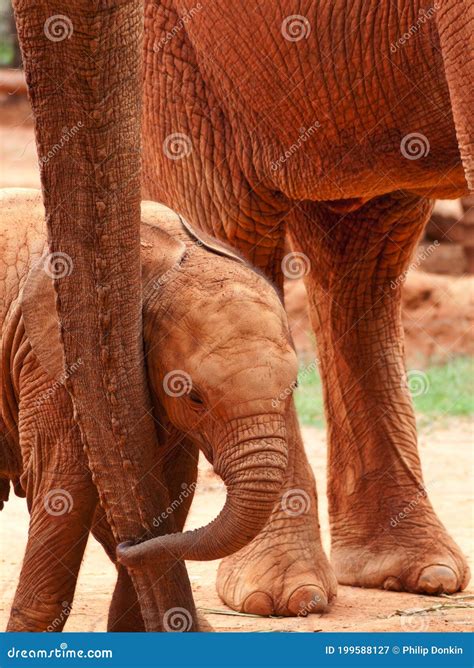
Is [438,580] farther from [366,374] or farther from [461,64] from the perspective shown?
[461,64]

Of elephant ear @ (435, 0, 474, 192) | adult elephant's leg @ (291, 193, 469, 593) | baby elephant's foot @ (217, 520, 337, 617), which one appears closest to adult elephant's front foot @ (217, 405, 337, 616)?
baby elephant's foot @ (217, 520, 337, 617)

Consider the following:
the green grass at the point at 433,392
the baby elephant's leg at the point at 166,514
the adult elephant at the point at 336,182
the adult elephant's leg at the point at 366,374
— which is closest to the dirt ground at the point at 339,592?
the adult elephant at the point at 336,182

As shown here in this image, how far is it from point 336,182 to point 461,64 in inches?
34.2

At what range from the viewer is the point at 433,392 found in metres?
9.10

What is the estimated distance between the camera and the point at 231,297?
123 inches

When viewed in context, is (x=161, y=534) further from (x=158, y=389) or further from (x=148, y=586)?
(x=158, y=389)

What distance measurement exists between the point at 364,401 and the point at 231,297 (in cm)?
208

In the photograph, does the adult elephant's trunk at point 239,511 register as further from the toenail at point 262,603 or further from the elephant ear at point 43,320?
the toenail at point 262,603

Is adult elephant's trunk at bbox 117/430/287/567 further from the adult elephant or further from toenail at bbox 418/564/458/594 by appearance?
toenail at bbox 418/564/458/594

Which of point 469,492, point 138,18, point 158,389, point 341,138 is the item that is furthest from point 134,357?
point 469,492

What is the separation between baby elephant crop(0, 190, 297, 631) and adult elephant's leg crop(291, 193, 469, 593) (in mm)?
1668

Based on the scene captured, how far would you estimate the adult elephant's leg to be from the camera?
198 inches

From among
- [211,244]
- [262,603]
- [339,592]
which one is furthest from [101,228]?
[339,592]

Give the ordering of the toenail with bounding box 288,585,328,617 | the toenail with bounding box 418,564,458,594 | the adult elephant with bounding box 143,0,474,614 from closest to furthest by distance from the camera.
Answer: the adult elephant with bounding box 143,0,474,614
the toenail with bounding box 288,585,328,617
the toenail with bounding box 418,564,458,594
